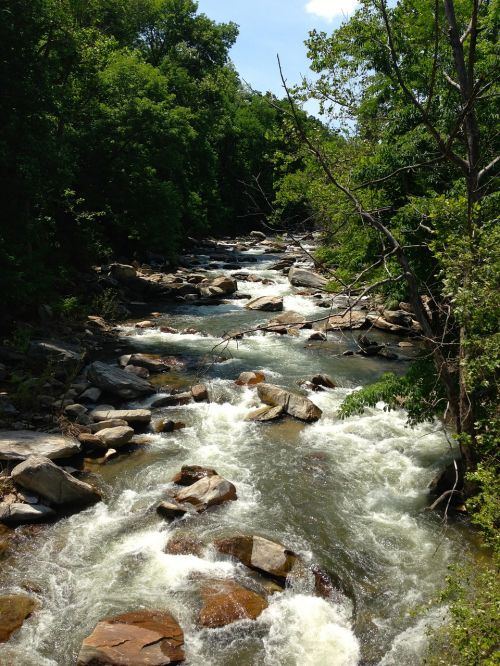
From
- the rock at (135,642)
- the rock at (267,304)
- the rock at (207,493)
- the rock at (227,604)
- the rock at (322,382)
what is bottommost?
the rock at (135,642)

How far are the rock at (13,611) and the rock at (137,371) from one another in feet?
25.4

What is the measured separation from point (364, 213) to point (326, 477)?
16.5 feet

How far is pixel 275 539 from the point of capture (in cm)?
793

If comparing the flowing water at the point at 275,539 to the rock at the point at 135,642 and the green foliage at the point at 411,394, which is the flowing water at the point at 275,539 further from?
the green foliage at the point at 411,394

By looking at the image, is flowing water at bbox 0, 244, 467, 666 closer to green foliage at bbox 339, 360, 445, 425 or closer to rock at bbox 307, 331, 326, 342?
green foliage at bbox 339, 360, 445, 425

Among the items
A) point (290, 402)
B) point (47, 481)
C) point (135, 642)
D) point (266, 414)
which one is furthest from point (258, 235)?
point (135, 642)

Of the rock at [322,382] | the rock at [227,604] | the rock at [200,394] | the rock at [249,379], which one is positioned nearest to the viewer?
the rock at [227,604]

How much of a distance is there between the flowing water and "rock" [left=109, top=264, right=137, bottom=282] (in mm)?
12152

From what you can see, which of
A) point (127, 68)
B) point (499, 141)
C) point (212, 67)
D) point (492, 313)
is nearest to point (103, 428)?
point (492, 313)

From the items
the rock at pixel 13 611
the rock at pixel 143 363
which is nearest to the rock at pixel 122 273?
the rock at pixel 143 363

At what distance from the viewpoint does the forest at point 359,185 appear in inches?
247

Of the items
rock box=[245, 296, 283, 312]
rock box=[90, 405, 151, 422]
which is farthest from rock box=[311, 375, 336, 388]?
rock box=[245, 296, 283, 312]

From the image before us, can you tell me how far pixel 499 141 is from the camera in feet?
36.4

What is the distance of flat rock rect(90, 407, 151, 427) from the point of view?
1126 cm
